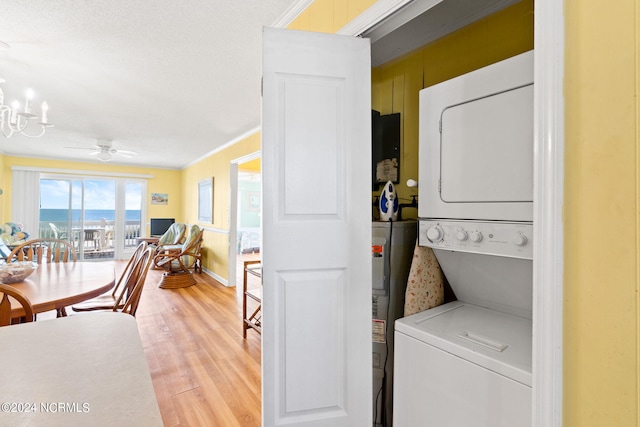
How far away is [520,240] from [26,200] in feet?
27.9

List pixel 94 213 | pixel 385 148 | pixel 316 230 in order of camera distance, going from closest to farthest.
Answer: pixel 316 230
pixel 385 148
pixel 94 213

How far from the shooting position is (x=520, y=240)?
1.09m

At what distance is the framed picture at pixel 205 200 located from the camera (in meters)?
5.97

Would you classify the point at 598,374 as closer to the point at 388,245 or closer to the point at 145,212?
the point at 388,245

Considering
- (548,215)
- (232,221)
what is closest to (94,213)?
(232,221)

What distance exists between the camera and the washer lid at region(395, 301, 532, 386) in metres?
1.01

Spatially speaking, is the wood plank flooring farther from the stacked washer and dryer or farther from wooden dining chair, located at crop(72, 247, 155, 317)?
the stacked washer and dryer

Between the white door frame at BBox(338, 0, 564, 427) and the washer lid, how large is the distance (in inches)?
10.5

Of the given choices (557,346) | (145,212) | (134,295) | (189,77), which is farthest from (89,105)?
(145,212)

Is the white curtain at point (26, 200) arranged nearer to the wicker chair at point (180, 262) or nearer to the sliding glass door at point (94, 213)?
the sliding glass door at point (94, 213)

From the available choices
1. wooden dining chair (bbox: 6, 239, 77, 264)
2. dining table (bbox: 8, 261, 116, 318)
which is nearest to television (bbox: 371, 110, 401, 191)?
dining table (bbox: 8, 261, 116, 318)

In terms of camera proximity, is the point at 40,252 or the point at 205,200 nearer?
the point at 40,252

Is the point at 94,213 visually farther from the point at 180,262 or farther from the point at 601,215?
the point at 601,215

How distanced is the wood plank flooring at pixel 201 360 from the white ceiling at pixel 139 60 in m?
2.36
